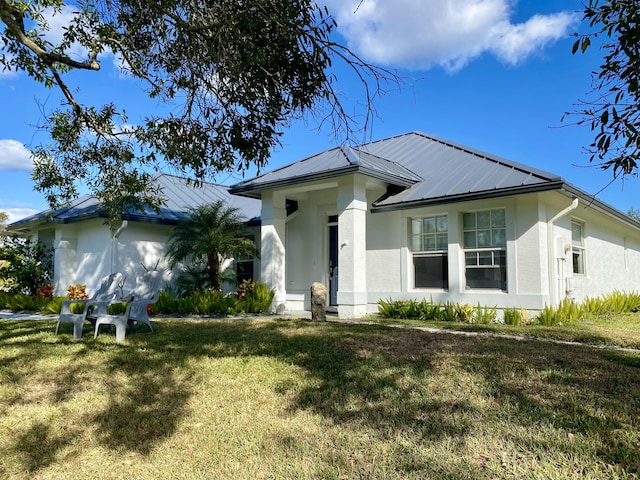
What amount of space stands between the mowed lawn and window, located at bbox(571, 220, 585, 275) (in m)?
7.56

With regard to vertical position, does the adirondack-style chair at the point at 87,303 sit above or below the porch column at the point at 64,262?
below

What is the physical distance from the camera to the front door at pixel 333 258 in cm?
1337

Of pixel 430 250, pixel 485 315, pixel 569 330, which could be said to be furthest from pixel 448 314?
pixel 569 330

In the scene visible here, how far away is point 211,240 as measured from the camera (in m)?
13.1

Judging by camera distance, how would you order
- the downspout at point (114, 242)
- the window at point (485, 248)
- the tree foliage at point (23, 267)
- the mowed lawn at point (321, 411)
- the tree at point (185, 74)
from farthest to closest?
the tree foliage at point (23, 267) < the downspout at point (114, 242) < the window at point (485, 248) < the tree at point (185, 74) < the mowed lawn at point (321, 411)

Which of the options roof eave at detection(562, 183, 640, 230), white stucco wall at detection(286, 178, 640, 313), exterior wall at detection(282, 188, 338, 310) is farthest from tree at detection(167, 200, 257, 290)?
roof eave at detection(562, 183, 640, 230)

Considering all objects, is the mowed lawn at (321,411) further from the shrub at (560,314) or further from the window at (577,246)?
the window at (577,246)

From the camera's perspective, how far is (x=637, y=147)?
418 centimetres

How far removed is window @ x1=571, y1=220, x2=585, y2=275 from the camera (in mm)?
13180

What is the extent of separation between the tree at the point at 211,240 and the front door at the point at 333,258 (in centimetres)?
235

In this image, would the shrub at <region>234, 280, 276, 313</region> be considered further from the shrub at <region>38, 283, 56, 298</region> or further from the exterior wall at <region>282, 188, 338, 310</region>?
the shrub at <region>38, 283, 56, 298</region>

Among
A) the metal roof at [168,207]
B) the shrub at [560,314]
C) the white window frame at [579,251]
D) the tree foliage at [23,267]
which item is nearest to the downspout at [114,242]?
the metal roof at [168,207]

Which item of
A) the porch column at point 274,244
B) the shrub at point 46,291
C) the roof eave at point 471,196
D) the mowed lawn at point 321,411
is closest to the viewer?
the mowed lawn at point 321,411

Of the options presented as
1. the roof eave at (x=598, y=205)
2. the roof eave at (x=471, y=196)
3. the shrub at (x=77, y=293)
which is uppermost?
the roof eave at (x=598, y=205)
